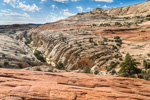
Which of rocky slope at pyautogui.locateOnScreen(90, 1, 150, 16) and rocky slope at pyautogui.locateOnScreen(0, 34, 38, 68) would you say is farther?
rocky slope at pyautogui.locateOnScreen(90, 1, 150, 16)

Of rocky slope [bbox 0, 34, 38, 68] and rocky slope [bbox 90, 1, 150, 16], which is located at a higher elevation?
rocky slope [bbox 90, 1, 150, 16]

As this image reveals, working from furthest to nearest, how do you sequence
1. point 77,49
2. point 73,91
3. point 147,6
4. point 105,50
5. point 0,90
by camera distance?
point 147,6 < point 77,49 < point 105,50 < point 73,91 < point 0,90

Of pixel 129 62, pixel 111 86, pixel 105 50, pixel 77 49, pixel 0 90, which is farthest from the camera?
pixel 77 49

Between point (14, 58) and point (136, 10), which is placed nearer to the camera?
point (14, 58)

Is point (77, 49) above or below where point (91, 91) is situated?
above

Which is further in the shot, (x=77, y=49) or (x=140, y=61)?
(x=77, y=49)

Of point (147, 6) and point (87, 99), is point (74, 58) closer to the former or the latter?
point (87, 99)

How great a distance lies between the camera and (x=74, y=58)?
81.6ft

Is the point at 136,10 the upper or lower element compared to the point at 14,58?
upper

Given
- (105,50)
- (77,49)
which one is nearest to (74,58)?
(77,49)

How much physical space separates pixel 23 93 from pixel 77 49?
2117 cm

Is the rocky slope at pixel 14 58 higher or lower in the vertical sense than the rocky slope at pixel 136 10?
lower

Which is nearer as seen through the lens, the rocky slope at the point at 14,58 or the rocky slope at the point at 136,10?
the rocky slope at the point at 14,58

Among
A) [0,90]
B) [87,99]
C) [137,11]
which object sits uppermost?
[137,11]
